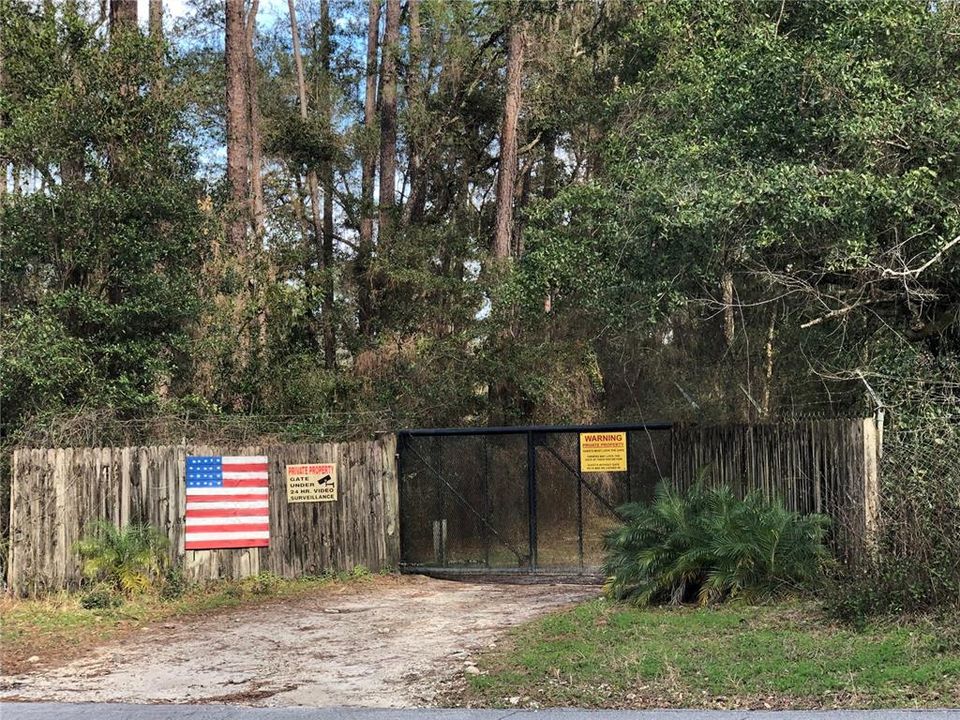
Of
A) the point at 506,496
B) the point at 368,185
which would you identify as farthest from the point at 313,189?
the point at 506,496

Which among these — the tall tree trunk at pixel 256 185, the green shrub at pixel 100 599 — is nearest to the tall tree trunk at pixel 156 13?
the tall tree trunk at pixel 256 185

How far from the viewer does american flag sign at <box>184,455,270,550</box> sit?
13797 millimetres

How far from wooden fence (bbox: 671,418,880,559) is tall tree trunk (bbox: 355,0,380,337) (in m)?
13.0

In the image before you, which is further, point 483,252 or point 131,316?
point 483,252

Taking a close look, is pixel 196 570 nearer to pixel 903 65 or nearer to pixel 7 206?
pixel 7 206

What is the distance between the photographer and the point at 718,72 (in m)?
11.8

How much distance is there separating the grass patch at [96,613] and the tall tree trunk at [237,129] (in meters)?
7.23

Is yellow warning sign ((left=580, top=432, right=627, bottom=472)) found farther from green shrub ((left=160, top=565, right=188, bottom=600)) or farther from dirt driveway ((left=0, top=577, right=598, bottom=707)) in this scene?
green shrub ((left=160, top=565, right=188, bottom=600))

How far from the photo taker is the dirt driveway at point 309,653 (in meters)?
8.30

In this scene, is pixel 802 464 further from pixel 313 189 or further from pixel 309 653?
pixel 313 189

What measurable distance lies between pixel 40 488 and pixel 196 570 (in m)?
2.32

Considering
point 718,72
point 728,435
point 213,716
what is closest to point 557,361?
point 728,435

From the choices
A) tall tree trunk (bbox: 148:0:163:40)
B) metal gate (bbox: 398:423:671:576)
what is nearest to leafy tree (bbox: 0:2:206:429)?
tall tree trunk (bbox: 148:0:163:40)

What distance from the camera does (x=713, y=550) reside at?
10695mm
